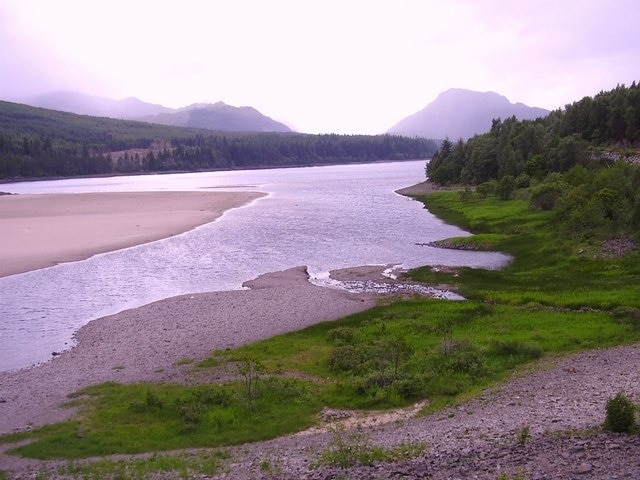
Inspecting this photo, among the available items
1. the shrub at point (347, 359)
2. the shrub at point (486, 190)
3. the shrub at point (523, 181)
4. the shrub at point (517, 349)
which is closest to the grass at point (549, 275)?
the shrub at point (517, 349)

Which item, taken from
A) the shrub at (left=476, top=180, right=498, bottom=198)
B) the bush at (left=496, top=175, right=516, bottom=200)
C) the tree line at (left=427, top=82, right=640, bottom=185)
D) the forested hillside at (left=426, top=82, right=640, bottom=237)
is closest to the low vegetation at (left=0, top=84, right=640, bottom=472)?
the forested hillside at (left=426, top=82, right=640, bottom=237)

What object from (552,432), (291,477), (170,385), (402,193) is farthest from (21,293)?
(402,193)

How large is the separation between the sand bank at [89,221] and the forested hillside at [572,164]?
154 feet

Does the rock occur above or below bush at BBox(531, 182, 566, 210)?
below

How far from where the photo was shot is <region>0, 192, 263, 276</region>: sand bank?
62219 mm

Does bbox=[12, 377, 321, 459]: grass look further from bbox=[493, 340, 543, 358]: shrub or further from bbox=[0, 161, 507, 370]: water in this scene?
bbox=[493, 340, 543, 358]: shrub

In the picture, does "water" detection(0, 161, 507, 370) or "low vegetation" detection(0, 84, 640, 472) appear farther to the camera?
"water" detection(0, 161, 507, 370)

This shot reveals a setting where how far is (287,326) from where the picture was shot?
116 ft

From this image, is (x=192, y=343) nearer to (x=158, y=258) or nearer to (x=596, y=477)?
(x=596, y=477)

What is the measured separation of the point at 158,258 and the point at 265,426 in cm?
4094

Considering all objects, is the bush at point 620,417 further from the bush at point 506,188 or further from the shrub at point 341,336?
the bush at point 506,188

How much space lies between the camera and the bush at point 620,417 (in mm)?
17922

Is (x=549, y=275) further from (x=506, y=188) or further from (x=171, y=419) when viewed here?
(x=506, y=188)

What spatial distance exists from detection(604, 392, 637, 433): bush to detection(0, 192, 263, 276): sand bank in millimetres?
49404
